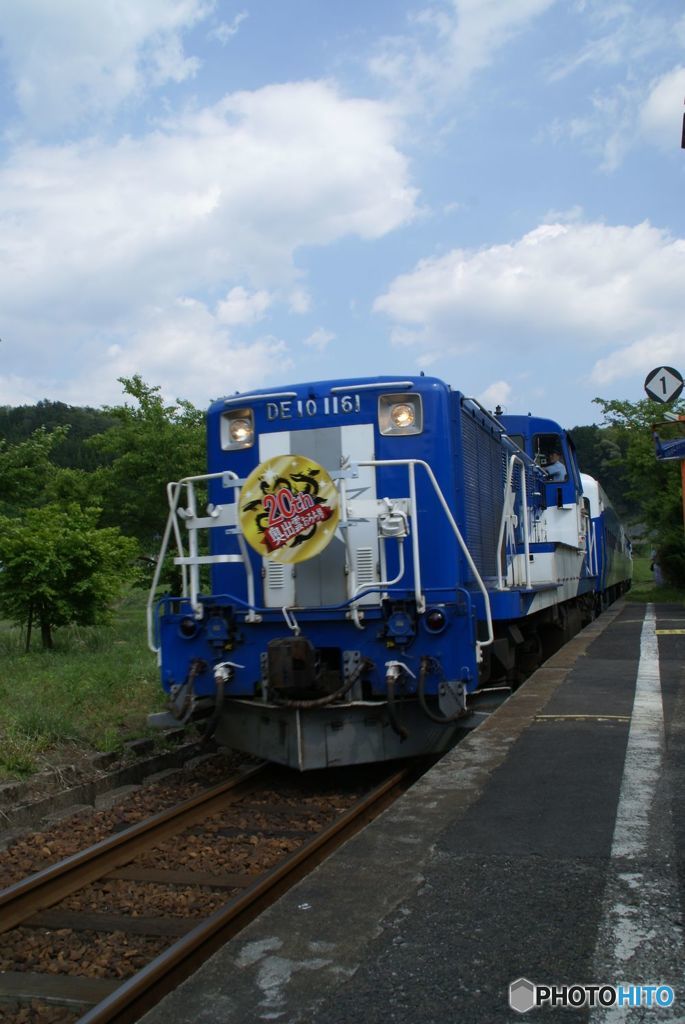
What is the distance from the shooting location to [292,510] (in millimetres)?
6426

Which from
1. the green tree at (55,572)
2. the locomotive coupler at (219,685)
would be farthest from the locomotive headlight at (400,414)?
the green tree at (55,572)

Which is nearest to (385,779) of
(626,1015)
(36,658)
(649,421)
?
(626,1015)

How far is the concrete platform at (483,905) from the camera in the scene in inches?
108

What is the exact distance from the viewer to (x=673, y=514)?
87.2 ft

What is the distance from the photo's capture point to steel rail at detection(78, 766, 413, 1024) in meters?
3.41

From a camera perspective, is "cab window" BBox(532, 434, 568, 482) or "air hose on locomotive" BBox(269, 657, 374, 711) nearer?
"air hose on locomotive" BBox(269, 657, 374, 711)

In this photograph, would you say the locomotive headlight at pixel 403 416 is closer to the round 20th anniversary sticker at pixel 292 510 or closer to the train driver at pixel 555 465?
the round 20th anniversary sticker at pixel 292 510

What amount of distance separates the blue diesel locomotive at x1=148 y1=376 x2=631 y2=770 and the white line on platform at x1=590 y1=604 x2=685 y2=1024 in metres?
1.69

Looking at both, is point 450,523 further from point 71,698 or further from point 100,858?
point 71,698

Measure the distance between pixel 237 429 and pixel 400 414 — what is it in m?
1.40

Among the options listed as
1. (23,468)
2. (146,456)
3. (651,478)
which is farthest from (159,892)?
(651,478)

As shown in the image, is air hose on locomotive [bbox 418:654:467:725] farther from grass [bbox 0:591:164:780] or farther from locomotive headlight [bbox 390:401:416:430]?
grass [bbox 0:591:164:780]

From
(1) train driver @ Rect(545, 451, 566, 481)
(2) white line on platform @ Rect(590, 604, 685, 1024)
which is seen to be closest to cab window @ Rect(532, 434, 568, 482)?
(1) train driver @ Rect(545, 451, 566, 481)

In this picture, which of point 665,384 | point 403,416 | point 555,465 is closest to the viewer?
point 403,416
